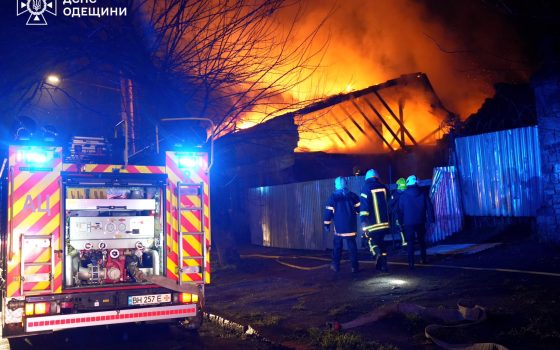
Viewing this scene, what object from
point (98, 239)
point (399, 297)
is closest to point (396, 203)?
point (399, 297)

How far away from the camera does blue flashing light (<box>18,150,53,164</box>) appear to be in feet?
19.8

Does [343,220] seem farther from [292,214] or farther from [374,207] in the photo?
[292,214]

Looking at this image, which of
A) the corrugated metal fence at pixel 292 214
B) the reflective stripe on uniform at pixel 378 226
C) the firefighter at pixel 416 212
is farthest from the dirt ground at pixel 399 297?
the corrugated metal fence at pixel 292 214

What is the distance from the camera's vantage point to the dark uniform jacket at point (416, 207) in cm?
973

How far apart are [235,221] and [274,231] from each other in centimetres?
259

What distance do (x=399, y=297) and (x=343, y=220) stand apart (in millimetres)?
2635

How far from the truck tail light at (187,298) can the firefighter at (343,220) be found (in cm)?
361

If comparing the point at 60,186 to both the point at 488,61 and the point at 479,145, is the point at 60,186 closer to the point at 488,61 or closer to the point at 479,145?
the point at 479,145

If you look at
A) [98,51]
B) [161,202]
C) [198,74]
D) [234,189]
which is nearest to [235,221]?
[234,189]

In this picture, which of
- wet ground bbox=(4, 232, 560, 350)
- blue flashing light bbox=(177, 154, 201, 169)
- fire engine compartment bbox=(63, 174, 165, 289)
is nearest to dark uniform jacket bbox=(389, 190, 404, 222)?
wet ground bbox=(4, 232, 560, 350)

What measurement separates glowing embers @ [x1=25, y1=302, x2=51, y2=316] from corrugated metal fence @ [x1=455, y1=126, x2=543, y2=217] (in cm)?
910

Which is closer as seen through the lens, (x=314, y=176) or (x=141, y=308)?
(x=141, y=308)

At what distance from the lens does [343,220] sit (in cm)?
981

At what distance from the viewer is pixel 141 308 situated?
6.34m
